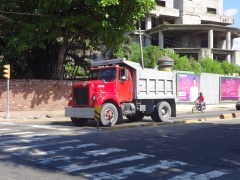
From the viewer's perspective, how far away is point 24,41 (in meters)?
21.9

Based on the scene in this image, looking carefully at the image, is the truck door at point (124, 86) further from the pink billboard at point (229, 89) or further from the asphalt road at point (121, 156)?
the pink billboard at point (229, 89)

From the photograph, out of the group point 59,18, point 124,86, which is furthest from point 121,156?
point 59,18

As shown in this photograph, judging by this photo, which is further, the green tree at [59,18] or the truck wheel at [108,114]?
the green tree at [59,18]

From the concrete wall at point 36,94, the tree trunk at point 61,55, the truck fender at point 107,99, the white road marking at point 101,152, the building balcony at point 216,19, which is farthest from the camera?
the building balcony at point 216,19

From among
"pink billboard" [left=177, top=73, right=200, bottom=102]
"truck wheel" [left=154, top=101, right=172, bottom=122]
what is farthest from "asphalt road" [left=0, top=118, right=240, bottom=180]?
"pink billboard" [left=177, top=73, right=200, bottom=102]

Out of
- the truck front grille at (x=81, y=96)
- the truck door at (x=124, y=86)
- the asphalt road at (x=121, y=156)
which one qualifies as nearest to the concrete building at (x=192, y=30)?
the truck door at (x=124, y=86)

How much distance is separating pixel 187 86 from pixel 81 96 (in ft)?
67.8

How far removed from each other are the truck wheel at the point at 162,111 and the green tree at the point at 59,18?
7.48 metres

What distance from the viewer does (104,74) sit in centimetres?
1555

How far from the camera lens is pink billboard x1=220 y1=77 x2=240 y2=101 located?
3922 cm

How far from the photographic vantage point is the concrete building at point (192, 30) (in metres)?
52.2

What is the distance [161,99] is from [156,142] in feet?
22.8

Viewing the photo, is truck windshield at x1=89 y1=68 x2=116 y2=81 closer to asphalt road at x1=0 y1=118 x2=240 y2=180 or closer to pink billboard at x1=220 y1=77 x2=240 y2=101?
asphalt road at x1=0 y1=118 x2=240 y2=180

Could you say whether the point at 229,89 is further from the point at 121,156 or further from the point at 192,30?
the point at 121,156
